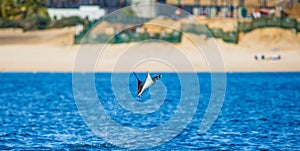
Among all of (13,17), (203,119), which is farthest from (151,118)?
(13,17)

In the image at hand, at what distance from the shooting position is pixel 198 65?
101 metres

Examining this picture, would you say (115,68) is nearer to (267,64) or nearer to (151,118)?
(267,64)

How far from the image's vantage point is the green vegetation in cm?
11369

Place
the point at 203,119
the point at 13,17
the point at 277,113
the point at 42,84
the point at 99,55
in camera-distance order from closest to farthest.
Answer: the point at 203,119 < the point at 277,113 < the point at 42,84 < the point at 99,55 < the point at 13,17

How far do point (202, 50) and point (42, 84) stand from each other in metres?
18.4

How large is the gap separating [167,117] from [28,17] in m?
60.8

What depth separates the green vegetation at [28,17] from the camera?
114 meters

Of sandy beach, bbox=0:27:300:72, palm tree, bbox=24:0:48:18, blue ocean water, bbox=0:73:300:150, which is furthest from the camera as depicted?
palm tree, bbox=24:0:48:18

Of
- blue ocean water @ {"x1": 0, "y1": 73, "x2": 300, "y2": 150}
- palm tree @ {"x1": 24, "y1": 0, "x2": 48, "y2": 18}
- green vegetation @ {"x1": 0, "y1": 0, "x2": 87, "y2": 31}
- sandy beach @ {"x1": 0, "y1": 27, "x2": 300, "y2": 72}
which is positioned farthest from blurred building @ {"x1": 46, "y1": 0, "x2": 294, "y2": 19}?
blue ocean water @ {"x1": 0, "y1": 73, "x2": 300, "y2": 150}

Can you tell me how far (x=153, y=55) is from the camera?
98.3 meters

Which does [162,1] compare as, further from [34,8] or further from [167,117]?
[167,117]

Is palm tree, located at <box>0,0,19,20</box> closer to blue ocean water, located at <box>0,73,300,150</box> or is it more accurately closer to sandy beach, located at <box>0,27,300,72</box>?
sandy beach, located at <box>0,27,300,72</box>

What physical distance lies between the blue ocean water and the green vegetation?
58.5ft

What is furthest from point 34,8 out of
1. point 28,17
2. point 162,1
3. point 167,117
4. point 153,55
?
point 167,117
